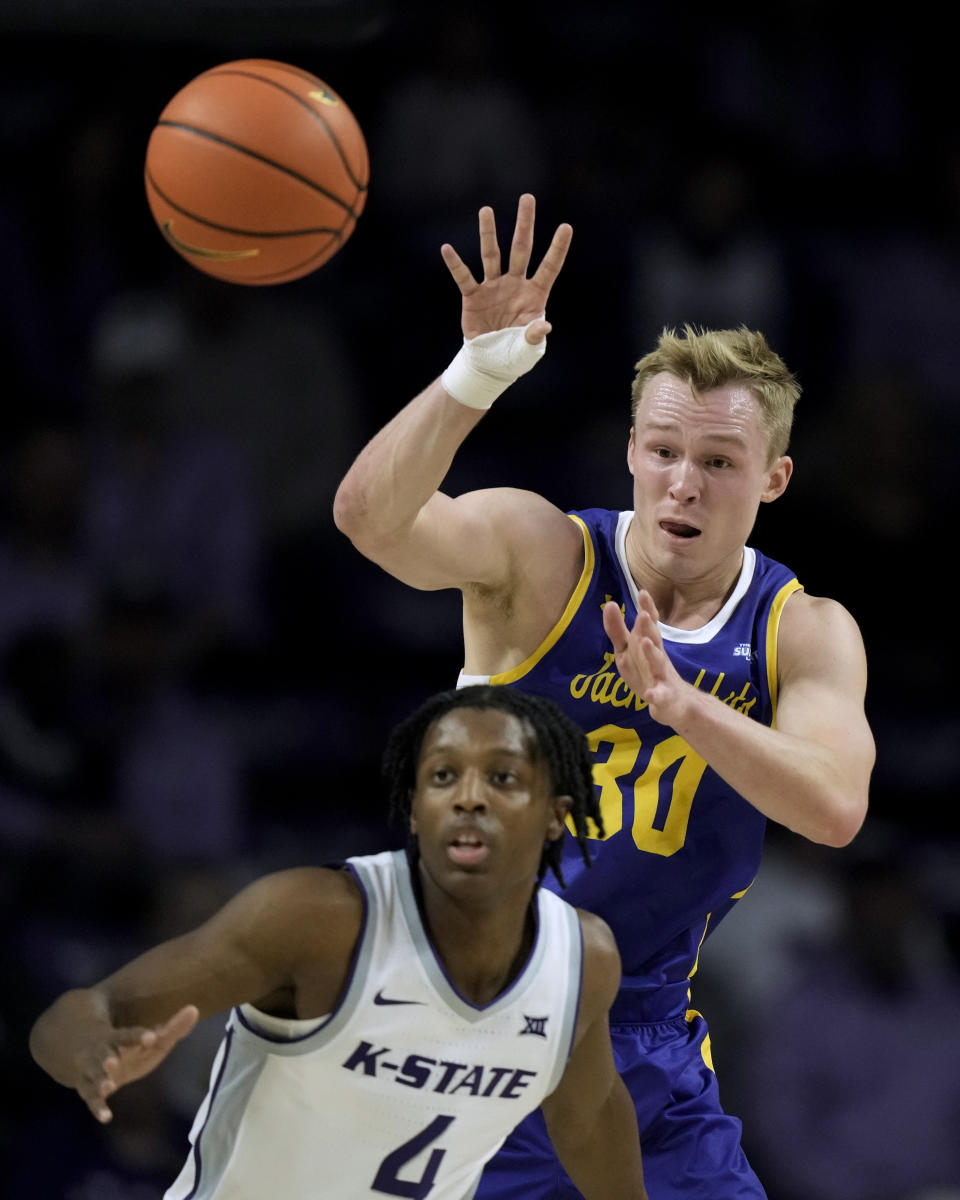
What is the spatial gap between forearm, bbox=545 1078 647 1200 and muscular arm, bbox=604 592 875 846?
0.60 m

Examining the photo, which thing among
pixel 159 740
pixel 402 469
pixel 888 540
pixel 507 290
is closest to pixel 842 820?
pixel 402 469

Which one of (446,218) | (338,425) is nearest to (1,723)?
(338,425)

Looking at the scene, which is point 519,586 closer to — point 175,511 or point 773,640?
point 773,640

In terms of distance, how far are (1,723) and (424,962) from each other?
369 centimetres

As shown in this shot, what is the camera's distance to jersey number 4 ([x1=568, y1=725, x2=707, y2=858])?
364 centimetres

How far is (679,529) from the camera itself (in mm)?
3691

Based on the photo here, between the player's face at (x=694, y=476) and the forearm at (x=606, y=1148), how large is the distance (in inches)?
43.7

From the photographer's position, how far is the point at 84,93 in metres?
7.17

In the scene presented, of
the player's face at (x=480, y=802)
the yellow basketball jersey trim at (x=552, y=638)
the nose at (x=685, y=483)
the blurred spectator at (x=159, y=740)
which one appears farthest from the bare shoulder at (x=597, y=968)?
the blurred spectator at (x=159, y=740)

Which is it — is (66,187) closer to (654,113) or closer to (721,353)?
(654,113)

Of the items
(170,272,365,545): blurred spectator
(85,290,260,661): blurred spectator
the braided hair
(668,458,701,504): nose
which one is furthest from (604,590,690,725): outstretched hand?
(170,272,365,545): blurred spectator

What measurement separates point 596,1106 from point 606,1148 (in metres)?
0.10

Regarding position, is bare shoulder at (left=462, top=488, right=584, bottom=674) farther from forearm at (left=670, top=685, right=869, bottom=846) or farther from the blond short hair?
forearm at (left=670, top=685, right=869, bottom=846)

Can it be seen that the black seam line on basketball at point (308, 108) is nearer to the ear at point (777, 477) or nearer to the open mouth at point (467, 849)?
the ear at point (777, 477)
